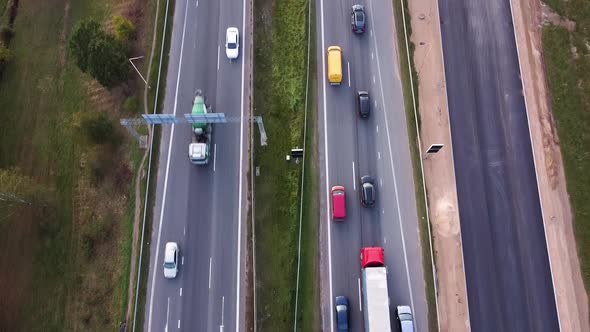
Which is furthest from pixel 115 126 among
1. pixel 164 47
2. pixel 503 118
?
pixel 503 118

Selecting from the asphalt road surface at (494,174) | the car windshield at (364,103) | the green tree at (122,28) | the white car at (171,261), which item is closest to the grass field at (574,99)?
the asphalt road surface at (494,174)

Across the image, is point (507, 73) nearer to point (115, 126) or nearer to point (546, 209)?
point (546, 209)

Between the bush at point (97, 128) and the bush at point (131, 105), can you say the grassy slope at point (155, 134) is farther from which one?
the bush at point (97, 128)

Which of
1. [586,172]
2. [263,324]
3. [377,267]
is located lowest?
[263,324]

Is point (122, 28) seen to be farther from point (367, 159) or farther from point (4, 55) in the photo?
point (367, 159)

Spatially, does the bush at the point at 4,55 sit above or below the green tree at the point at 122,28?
below

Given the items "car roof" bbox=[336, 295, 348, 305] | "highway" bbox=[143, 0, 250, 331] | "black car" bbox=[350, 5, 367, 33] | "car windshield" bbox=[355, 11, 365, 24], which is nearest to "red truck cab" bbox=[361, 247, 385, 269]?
"car roof" bbox=[336, 295, 348, 305]

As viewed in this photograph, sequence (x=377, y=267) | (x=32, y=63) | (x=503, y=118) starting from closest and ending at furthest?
(x=377, y=267) < (x=503, y=118) < (x=32, y=63)
